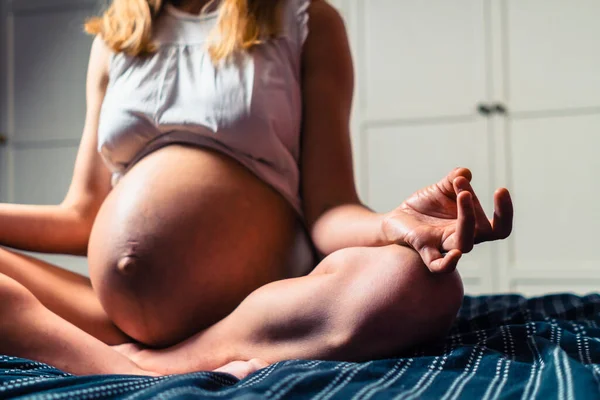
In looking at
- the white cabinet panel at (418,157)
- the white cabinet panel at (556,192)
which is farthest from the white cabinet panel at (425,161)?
the white cabinet panel at (556,192)

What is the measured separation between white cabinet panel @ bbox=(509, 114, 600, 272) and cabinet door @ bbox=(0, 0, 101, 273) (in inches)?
75.7

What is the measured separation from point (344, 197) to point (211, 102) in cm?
23

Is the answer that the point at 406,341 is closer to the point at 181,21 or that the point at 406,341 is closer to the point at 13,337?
the point at 13,337

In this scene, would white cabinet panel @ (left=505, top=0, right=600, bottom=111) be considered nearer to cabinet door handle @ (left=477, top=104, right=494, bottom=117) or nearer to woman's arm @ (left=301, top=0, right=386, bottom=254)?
cabinet door handle @ (left=477, top=104, right=494, bottom=117)

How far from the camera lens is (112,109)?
971 mm

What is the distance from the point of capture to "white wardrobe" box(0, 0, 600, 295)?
240 cm

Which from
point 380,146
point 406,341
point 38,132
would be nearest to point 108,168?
point 406,341

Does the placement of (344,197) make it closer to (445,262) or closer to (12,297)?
(445,262)

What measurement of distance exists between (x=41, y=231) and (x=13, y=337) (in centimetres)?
32

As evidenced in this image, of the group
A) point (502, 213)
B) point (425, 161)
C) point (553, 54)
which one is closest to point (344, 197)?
point (502, 213)

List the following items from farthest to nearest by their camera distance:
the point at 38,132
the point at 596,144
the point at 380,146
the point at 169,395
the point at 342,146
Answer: the point at 38,132 < the point at 380,146 < the point at 596,144 < the point at 342,146 < the point at 169,395

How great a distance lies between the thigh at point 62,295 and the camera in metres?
0.88

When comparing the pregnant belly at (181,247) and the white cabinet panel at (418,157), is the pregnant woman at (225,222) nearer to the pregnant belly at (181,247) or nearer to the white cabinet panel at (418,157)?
the pregnant belly at (181,247)

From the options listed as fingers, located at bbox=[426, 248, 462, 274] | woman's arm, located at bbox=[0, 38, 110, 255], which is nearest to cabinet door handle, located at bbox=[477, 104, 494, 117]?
woman's arm, located at bbox=[0, 38, 110, 255]
